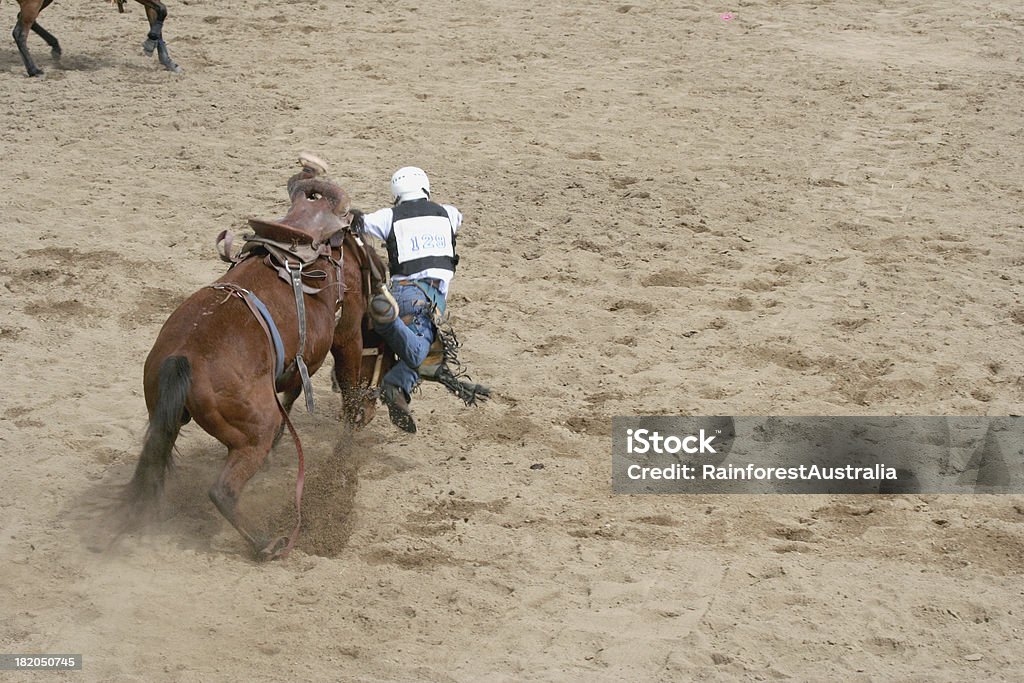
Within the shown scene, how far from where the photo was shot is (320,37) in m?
11.9

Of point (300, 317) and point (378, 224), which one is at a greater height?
point (378, 224)

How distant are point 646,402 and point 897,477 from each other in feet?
4.61

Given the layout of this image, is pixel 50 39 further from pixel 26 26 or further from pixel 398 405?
pixel 398 405

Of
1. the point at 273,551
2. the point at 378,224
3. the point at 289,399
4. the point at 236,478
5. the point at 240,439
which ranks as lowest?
the point at 273,551

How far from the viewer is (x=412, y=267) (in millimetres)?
6277

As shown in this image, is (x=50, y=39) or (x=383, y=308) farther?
(x=50, y=39)

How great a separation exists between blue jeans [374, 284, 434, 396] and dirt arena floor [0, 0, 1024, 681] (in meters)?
0.43

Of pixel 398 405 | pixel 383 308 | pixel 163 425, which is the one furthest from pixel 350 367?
pixel 163 425

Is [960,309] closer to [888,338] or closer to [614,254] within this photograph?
[888,338]

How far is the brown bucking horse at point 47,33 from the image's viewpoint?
1070cm

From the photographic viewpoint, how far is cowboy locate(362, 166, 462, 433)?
618 centimetres

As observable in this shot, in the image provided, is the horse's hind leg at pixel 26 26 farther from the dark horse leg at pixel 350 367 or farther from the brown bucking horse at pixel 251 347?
the dark horse leg at pixel 350 367

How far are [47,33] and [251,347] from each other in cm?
742

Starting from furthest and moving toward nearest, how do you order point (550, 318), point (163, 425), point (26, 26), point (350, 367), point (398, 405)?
point (26, 26), point (550, 318), point (398, 405), point (350, 367), point (163, 425)
